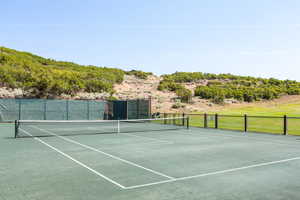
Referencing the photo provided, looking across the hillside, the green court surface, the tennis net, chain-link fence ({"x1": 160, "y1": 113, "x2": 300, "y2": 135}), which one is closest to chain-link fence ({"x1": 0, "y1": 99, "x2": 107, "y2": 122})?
the tennis net

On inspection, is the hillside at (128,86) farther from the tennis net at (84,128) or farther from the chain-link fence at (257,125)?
the chain-link fence at (257,125)

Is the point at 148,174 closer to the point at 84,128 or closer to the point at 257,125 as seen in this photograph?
the point at 84,128

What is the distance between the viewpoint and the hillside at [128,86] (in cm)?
4584

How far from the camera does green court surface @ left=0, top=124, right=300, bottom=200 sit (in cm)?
600

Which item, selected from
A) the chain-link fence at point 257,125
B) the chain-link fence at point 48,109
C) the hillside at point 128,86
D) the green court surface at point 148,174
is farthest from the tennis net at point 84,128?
the hillside at point 128,86

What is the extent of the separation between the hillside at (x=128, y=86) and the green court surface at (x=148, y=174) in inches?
1433

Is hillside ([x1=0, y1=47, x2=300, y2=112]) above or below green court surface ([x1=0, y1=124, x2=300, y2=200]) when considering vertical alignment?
above

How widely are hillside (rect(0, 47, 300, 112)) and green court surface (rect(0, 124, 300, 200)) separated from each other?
3640 cm

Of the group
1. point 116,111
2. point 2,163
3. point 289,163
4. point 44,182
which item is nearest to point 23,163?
point 2,163

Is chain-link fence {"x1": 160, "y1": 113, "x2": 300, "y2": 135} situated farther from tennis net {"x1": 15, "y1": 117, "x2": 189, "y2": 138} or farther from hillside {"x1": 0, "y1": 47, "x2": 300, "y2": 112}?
hillside {"x1": 0, "y1": 47, "x2": 300, "y2": 112}

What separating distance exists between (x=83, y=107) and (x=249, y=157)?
30.5m

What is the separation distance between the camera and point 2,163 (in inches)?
362

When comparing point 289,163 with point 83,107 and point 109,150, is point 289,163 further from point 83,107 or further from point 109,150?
point 83,107

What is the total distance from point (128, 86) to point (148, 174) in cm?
5733
